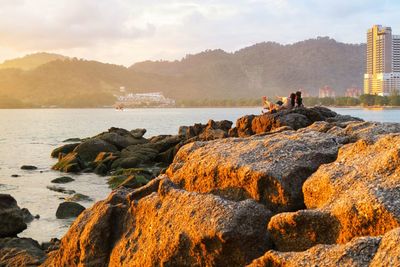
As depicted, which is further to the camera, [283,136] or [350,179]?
[283,136]

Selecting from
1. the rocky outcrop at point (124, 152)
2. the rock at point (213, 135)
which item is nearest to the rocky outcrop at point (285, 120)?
the rock at point (213, 135)

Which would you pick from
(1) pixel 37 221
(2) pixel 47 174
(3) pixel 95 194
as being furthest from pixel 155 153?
(1) pixel 37 221

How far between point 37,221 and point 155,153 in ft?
61.3

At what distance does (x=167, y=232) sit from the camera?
861cm

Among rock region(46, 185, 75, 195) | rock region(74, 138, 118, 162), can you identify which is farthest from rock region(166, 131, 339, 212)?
rock region(74, 138, 118, 162)

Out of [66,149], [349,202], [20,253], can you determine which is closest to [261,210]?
[349,202]

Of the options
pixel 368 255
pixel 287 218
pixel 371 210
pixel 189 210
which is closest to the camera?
pixel 368 255

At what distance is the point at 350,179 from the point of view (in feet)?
26.3

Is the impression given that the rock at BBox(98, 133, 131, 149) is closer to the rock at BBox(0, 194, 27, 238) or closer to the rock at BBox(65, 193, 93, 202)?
the rock at BBox(65, 193, 93, 202)

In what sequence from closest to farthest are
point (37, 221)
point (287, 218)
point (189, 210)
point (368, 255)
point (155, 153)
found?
1. point (368, 255)
2. point (287, 218)
3. point (189, 210)
4. point (37, 221)
5. point (155, 153)

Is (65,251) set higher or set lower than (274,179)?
lower

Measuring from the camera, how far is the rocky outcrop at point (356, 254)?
18.7ft

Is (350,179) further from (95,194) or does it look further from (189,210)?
(95,194)

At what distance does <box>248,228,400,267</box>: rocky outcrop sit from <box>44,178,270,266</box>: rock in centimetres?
130
